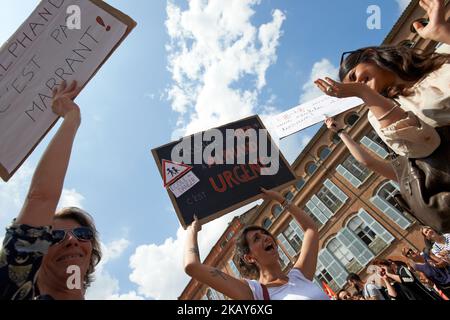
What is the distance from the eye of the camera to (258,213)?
2750 centimetres

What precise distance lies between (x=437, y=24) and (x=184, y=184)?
10.8 ft

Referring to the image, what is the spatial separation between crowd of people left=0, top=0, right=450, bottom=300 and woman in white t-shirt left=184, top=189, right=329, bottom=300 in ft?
0.04

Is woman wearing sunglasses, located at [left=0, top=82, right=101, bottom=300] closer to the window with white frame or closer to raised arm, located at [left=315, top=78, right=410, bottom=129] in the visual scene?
raised arm, located at [left=315, top=78, right=410, bottom=129]

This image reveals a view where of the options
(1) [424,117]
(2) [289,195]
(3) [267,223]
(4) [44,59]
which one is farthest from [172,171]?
(3) [267,223]

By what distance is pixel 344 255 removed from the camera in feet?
65.1

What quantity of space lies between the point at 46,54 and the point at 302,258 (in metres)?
3.30

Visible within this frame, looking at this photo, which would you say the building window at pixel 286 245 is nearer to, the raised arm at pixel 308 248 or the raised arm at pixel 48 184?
the raised arm at pixel 308 248

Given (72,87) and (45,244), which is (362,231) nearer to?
(72,87)

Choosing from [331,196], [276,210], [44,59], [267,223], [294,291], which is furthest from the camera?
[267,223]

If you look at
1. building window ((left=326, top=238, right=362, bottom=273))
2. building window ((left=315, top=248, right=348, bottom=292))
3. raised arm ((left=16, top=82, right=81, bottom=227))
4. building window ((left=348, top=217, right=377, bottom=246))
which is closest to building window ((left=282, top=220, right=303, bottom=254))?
building window ((left=315, top=248, right=348, bottom=292))

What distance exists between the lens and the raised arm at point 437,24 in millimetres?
1835
